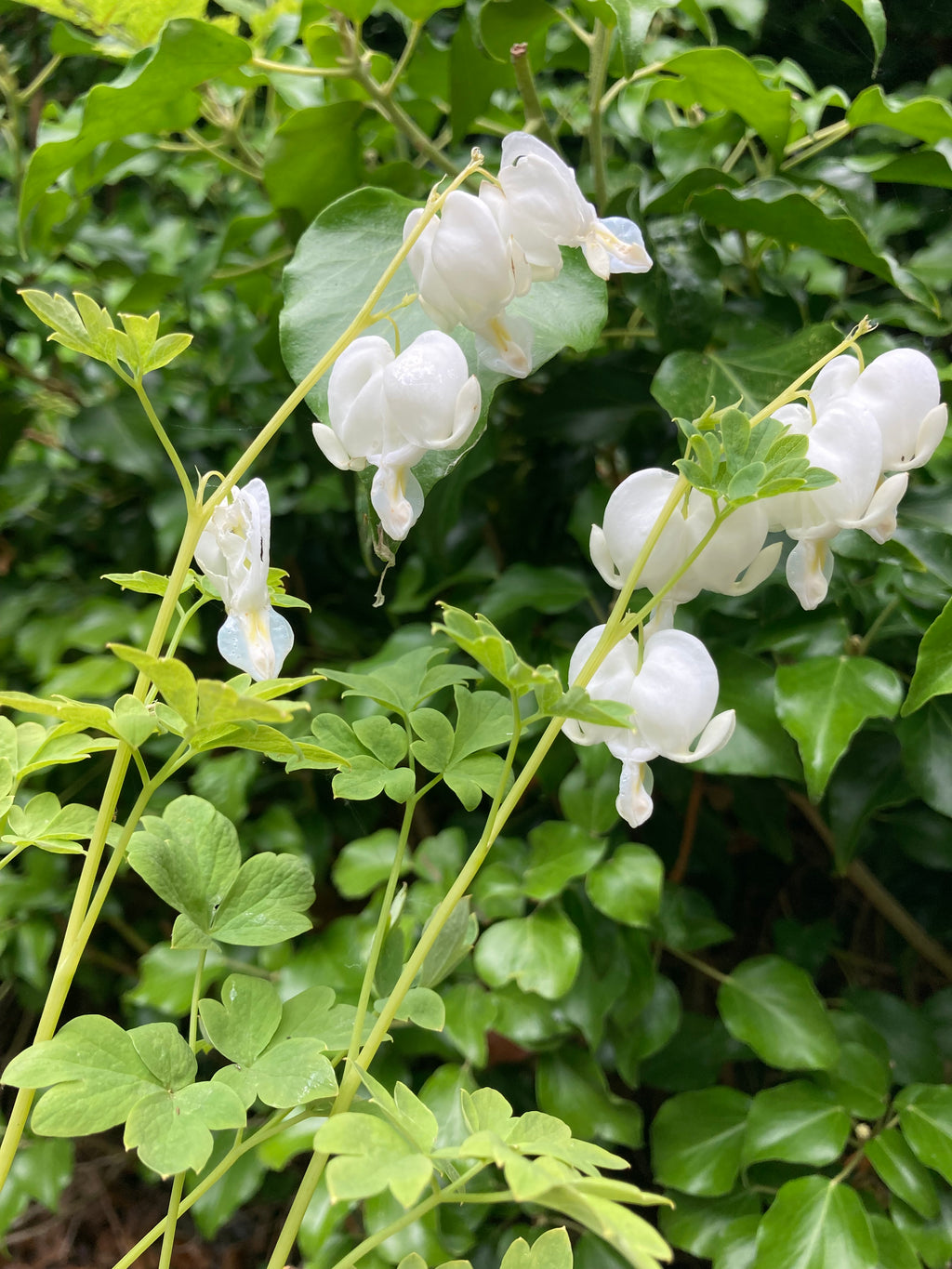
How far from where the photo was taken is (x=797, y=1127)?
A: 23.8 inches

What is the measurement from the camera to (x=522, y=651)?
0.74m

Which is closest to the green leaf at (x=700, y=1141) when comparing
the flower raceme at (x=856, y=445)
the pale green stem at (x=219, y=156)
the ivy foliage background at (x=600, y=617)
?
the ivy foliage background at (x=600, y=617)

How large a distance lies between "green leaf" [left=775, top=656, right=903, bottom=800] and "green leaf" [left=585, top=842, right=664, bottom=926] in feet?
0.50

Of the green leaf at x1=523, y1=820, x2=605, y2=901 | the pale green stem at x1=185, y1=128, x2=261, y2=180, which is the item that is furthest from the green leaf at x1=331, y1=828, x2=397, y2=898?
the pale green stem at x1=185, y1=128, x2=261, y2=180

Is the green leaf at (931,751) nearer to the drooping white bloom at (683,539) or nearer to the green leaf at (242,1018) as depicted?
the drooping white bloom at (683,539)

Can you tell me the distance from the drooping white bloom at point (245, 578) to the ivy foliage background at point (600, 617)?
67mm

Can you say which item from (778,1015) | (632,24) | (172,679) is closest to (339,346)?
(172,679)

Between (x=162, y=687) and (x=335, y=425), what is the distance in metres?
0.13

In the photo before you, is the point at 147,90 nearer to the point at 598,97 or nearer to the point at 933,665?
the point at 598,97

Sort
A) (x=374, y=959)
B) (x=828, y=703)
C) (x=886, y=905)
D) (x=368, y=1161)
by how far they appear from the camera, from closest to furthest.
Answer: (x=368, y=1161), (x=374, y=959), (x=828, y=703), (x=886, y=905)

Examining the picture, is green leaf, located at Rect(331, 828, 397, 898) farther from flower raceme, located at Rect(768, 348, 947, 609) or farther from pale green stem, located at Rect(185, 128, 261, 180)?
pale green stem, located at Rect(185, 128, 261, 180)

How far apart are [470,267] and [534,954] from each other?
48 cm

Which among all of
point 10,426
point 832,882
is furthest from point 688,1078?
point 10,426

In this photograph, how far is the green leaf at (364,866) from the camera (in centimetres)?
66
